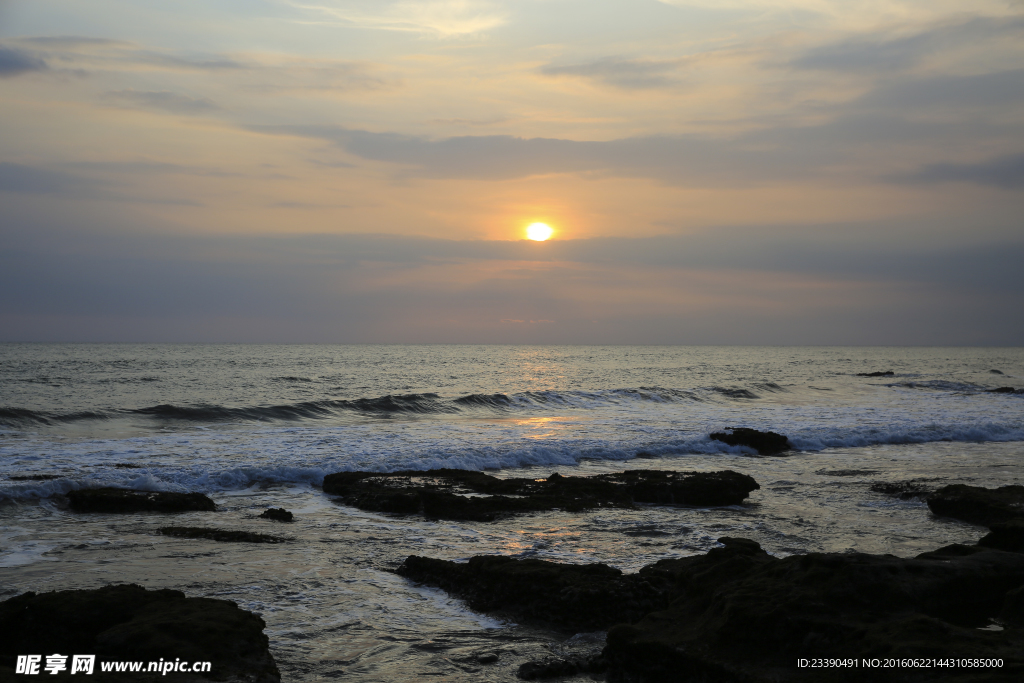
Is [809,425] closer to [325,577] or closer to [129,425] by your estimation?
[325,577]

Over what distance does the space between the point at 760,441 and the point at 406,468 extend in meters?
11.0

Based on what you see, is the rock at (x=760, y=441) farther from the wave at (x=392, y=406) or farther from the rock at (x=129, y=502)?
the rock at (x=129, y=502)

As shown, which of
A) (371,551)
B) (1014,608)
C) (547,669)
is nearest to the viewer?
(547,669)

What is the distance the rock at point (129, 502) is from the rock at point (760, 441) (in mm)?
15479

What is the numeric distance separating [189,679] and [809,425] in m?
25.5

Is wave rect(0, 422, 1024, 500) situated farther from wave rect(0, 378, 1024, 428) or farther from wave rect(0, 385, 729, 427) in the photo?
wave rect(0, 378, 1024, 428)

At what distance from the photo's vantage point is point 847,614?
16.5 ft

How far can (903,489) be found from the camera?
13.7 m

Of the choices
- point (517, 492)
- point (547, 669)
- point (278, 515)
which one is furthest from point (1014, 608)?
point (278, 515)

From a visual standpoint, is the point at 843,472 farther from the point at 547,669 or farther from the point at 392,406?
the point at 392,406

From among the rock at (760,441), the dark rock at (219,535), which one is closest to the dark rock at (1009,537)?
the dark rock at (219,535)

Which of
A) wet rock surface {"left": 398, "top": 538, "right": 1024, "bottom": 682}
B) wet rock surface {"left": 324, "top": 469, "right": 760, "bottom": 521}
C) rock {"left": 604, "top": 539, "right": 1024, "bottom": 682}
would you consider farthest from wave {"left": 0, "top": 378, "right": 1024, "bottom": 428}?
rock {"left": 604, "top": 539, "right": 1024, "bottom": 682}

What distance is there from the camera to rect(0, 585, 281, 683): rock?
16.4ft

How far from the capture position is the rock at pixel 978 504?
11.0m
